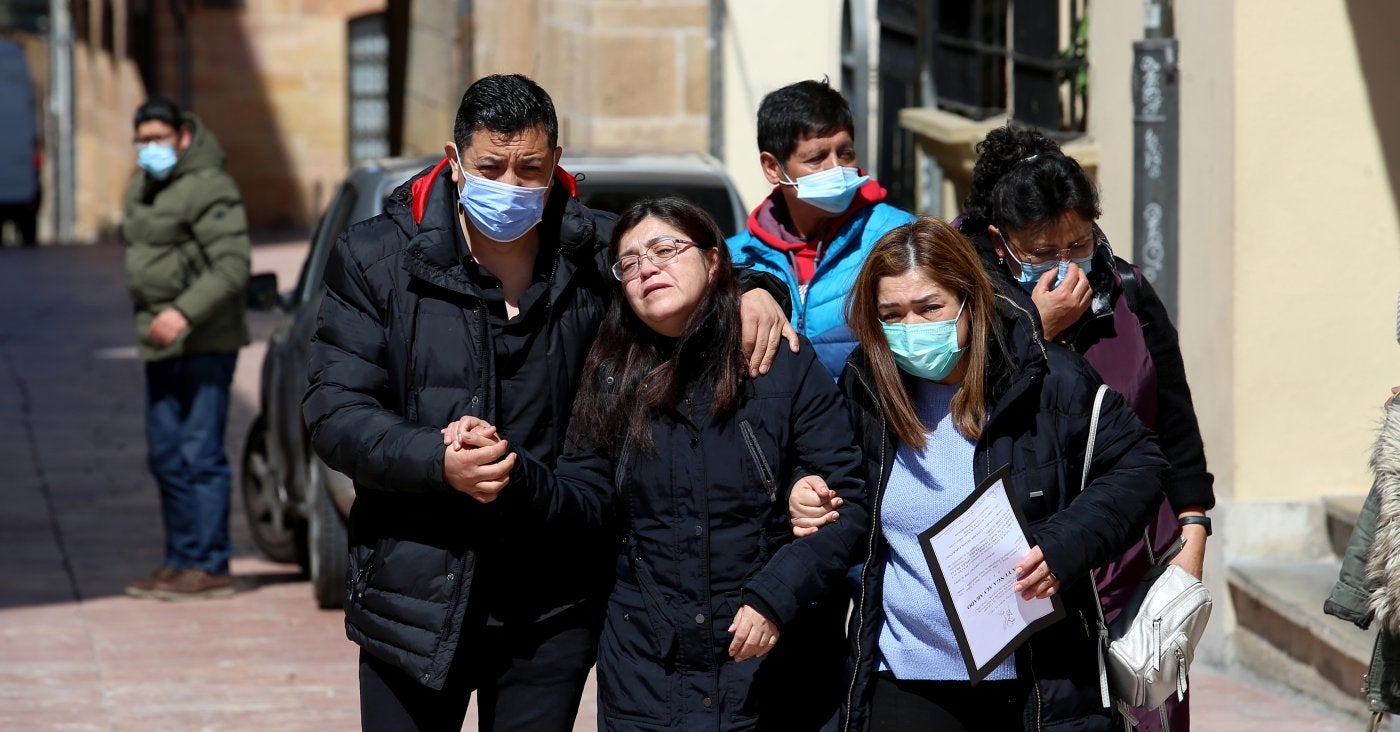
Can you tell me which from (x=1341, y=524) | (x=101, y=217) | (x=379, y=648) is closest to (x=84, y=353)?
(x=1341, y=524)

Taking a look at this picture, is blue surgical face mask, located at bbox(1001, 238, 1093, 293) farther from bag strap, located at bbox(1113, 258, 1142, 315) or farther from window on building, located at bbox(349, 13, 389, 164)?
window on building, located at bbox(349, 13, 389, 164)

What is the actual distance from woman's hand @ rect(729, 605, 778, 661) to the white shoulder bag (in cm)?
60

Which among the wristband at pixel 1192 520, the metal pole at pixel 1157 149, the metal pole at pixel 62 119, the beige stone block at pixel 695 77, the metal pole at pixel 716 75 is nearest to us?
the wristband at pixel 1192 520

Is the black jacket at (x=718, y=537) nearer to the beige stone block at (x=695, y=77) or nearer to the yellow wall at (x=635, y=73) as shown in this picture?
the yellow wall at (x=635, y=73)

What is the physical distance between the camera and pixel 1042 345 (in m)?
3.92

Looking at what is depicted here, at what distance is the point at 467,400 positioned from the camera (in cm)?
409

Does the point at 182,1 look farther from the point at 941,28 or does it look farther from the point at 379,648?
the point at 379,648

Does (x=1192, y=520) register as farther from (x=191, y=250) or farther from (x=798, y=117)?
(x=191, y=250)

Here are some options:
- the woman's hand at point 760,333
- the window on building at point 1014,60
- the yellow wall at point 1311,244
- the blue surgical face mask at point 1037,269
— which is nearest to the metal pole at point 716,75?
the window on building at point 1014,60

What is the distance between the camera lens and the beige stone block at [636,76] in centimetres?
1305

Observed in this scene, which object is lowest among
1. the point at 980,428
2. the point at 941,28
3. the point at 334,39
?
the point at 980,428

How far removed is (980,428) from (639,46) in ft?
31.3

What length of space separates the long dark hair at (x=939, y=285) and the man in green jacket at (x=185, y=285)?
5144mm

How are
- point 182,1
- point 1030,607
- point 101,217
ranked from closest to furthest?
point 1030,607 → point 182,1 → point 101,217
